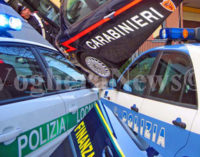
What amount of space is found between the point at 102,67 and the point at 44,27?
2.74 m

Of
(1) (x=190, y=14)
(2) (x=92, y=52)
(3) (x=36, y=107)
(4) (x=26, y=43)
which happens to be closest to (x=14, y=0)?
(2) (x=92, y=52)

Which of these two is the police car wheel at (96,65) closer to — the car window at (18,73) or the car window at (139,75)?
the car window at (139,75)

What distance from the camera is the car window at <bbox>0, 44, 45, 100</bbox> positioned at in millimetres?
1452

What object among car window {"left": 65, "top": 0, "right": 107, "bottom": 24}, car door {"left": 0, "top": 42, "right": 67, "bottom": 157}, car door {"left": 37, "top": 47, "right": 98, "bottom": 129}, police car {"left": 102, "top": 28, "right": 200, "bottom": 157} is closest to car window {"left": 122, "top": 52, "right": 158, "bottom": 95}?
police car {"left": 102, "top": 28, "right": 200, "bottom": 157}

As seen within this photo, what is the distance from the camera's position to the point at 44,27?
5891 mm

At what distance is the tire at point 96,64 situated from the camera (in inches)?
156

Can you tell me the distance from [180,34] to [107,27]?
4.56 ft

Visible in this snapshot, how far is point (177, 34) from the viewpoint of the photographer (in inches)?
99.3

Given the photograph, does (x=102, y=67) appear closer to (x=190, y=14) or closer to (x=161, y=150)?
(x=161, y=150)

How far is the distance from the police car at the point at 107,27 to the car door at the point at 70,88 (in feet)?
4.61

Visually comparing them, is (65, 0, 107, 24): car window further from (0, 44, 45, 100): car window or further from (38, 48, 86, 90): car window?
(0, 44, 45, 100): car window

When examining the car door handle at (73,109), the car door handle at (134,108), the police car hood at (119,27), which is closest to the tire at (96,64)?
the police car hood at (119,27)

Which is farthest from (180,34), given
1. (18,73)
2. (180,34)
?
(18,73)

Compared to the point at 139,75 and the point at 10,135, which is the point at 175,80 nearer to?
the point at 139,75
